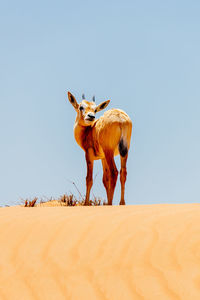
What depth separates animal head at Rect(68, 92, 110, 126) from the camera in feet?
30.6

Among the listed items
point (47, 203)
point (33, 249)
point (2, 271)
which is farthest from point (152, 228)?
point (47, 203)

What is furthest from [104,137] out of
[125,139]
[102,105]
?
[102,105]

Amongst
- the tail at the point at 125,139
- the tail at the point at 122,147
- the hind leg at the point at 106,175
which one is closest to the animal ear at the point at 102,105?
the tail at the point at 125,139

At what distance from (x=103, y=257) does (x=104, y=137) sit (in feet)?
A: 17.7

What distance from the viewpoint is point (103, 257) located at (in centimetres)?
372

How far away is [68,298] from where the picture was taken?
10.7 ft

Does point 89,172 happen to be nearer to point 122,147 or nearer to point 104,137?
point 104,137

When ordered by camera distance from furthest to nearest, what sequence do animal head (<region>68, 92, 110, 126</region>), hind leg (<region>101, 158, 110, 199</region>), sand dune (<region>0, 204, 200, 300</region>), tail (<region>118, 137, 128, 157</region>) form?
hind leg (<region>101, 158, 110, 199</region>), animal head (<region>68, 92, 110, 126</region>), tail (<region>118, 137, 128, 157</region>), sand dune (<region>0, 204, 200, 300</region>)

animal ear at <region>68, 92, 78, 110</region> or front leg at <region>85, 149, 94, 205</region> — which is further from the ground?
animal ear at <region>68, 92, 78, 110</region>

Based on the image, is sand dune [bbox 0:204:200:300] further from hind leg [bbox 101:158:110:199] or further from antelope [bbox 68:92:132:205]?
hind leg [bbox 101:158:110:199]

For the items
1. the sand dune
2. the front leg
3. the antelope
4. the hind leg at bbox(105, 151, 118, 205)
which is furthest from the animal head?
the sand dune

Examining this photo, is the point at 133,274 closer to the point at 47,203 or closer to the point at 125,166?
the point at 125,166

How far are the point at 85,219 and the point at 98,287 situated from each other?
1393mm

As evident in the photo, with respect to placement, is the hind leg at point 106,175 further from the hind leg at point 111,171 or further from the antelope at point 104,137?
the hind leg at point 111,171
